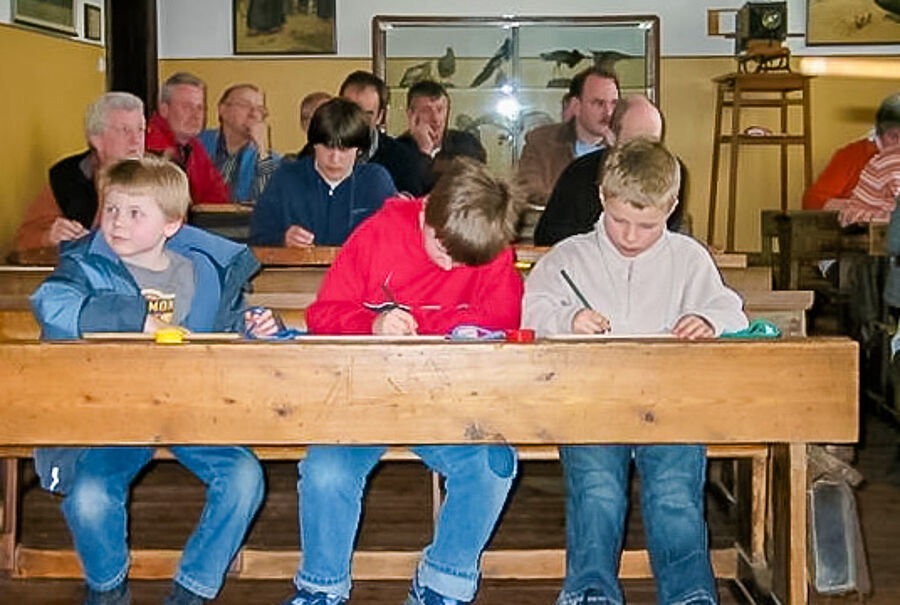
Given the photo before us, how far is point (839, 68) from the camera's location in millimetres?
10773

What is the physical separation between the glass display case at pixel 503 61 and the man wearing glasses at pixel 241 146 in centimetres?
293

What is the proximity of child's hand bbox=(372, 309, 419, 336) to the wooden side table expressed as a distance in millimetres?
7018

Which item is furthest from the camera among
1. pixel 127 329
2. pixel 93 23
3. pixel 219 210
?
pixel 93 23

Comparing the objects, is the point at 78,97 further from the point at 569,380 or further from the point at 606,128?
the point at 569,380

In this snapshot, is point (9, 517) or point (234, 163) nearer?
point (9, 517)

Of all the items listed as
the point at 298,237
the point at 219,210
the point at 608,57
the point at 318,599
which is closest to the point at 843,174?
the point at 608,57

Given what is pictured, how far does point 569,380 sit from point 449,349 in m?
0.24

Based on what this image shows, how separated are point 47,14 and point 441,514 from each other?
5.82 m

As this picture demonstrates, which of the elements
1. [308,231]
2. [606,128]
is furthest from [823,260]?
[308,231]

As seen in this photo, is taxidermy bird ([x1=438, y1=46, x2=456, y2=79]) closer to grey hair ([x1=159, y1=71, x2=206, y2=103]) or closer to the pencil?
grey hair ([x1=159, y1=71, x2=206, y2=103])

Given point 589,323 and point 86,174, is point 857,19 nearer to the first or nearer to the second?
point 86,174

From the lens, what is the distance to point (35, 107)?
824cm

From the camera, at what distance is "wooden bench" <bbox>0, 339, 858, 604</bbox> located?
2992mm

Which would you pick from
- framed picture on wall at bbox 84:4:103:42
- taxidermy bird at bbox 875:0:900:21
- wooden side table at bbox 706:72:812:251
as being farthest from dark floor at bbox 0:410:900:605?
taxidermy bird at bbox 875:0:900:21
